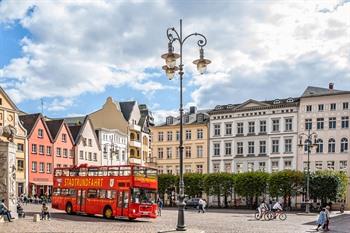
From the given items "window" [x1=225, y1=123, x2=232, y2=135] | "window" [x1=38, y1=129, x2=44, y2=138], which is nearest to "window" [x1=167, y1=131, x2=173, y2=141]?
"window" [x1=225, y1=123, x2=232, y2=135]

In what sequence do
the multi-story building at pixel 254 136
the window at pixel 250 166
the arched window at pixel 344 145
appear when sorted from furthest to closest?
1. the window at pixel 250 166
2. the multi-story building at pixel 254 136
3. the arched window at pixel 344 145

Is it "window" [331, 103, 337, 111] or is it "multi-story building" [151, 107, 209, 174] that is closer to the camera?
"window" [331, 103, 337, 111]

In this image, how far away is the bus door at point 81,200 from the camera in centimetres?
4250

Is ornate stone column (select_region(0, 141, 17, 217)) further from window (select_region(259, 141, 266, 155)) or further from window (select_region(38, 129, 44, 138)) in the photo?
window (select_region(259, 141, 266, 155))

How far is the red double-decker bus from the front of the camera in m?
37.8

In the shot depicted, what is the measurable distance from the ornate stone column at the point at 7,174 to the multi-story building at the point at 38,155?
3863 centimetres

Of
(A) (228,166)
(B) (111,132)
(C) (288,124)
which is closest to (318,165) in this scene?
(C) (288,124)

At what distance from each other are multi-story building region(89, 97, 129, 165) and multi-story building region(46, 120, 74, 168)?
7.45 metres

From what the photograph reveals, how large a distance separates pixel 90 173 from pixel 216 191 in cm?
3420

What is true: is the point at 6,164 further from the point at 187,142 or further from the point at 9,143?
the point at 187,142

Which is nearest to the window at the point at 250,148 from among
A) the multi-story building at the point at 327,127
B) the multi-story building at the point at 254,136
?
the multi-story building at the point at 254,136

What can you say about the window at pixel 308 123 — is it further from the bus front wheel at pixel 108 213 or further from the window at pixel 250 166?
the bus front wheel at pixel 108 213

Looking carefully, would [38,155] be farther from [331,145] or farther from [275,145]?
[331,145]

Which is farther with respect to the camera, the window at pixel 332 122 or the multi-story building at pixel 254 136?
the multi-story building at pixel 254 136
